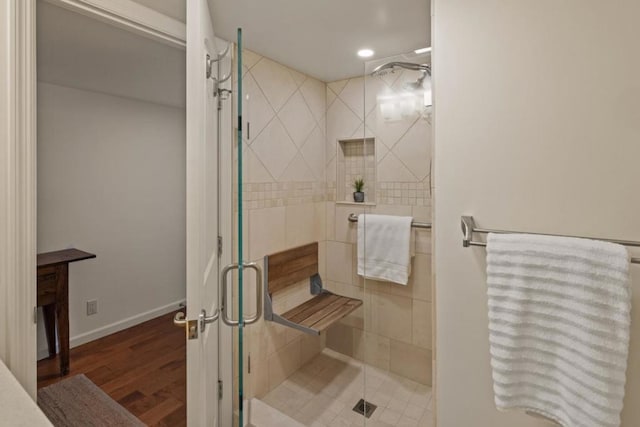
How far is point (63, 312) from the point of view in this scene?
237 cm

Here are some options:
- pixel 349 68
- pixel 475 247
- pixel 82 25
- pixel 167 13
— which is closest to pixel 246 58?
pixel 167 13

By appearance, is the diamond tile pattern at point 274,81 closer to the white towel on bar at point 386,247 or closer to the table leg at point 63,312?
the white towel on bar at point 386,247

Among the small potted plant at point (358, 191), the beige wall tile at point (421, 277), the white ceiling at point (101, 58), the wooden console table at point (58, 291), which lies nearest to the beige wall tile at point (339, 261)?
the small potted plant at point (358, 191)

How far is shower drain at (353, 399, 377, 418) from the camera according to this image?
1.75 m

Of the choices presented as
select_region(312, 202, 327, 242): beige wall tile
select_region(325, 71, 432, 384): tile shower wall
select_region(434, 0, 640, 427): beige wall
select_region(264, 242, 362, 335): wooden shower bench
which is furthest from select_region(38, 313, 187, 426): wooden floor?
select_region(434, 0, 640, 427): beige wall

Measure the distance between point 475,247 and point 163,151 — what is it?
10.9 feet

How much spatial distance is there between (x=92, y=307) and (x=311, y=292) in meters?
2.12

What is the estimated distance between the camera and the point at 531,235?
844mm

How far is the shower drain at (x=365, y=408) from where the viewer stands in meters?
1.75

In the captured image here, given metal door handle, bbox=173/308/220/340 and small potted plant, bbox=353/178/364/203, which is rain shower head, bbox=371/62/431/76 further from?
metal door handle, bbox=173/308/220/340

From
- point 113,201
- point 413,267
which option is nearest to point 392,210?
point 413,267

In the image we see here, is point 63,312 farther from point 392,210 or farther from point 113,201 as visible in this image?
point 392,210

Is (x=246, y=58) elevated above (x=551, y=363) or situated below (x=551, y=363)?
above

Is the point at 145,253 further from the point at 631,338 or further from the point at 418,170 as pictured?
the point at 631,338
